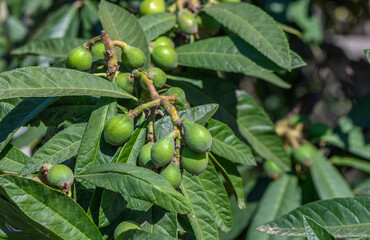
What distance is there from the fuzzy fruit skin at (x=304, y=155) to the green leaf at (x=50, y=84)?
3.79ft

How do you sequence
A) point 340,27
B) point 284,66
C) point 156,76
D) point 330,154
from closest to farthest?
point 156,76 < point 284,66 < point 330,154 < point 340,27

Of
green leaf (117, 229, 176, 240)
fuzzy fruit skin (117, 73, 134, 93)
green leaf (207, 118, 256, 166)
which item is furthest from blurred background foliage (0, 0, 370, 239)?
green leaf (117, 229, 176, 240)

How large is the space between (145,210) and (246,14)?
28.9 inches

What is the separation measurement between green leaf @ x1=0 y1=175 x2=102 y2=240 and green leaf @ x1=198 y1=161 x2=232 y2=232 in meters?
0.29

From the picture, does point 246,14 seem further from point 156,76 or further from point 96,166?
point 96,166

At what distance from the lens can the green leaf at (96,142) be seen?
940 mm

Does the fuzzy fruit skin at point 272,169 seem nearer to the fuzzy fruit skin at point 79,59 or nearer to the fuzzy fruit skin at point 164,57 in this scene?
the fuzzy fruit skin at point 164,57

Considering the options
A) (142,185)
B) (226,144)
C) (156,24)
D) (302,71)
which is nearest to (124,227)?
(142,185)

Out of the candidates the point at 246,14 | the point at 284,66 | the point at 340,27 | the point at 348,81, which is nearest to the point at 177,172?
the point at 284,66

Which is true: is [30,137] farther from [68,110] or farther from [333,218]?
[333,218]

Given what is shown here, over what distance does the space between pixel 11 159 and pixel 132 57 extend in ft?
1.29

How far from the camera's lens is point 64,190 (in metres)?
0.93

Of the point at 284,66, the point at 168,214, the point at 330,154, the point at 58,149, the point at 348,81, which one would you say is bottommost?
the point at 330,154

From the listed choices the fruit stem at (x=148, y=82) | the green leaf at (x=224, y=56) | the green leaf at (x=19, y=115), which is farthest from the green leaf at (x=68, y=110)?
the green leaf at (x=224, y=56)
